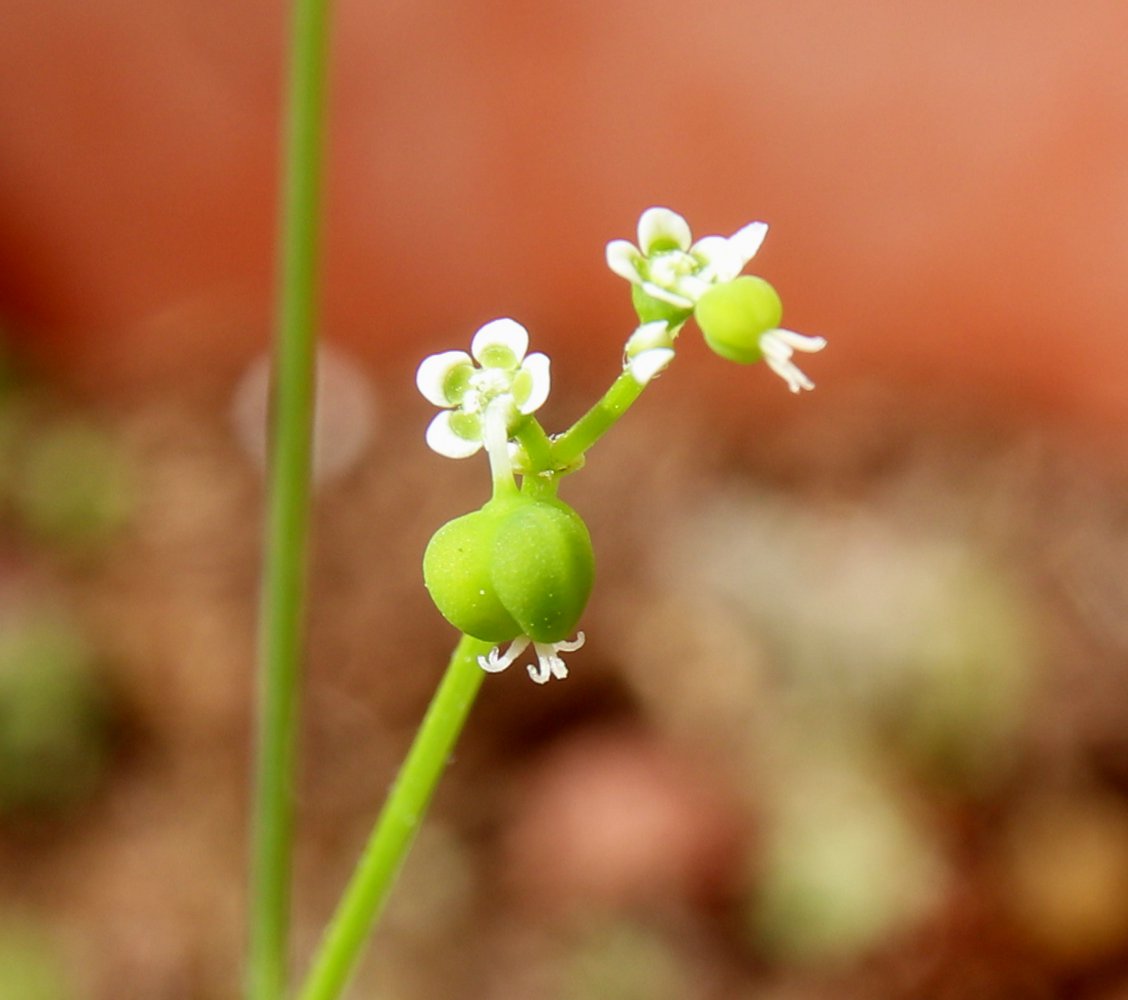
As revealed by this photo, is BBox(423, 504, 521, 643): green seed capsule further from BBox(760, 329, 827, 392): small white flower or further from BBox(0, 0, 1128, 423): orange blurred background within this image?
BBox(0, 0, 1128, 423): orange blurred background

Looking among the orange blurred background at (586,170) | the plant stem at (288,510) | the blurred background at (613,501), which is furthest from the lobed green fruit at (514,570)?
the orange blurred background at (586,170)

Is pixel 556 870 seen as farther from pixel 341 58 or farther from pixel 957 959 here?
pixel 341 58

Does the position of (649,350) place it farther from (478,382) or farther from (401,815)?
(401,815)

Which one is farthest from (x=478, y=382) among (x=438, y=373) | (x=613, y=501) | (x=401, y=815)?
(x=613, y=501)

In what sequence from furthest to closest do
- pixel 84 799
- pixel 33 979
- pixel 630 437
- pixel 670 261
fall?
pixel 630 437 < pixel 84 799 < pixel 33 979 < pixel 670 261

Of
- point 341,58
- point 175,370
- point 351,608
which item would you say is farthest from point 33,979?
point 341,58

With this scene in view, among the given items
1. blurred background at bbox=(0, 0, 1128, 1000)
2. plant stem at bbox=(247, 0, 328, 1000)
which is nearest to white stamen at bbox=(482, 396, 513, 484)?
plant stem at bbox=(247, 0, 328, 1000)
